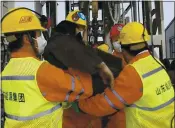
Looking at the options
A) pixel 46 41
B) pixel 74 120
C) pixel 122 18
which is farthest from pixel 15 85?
pixel 122 18

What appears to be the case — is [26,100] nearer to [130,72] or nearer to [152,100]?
[130,72]

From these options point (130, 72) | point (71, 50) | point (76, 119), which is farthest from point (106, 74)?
point (76, 119)

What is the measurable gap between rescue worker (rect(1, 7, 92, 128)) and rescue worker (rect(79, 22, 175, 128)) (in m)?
0.15

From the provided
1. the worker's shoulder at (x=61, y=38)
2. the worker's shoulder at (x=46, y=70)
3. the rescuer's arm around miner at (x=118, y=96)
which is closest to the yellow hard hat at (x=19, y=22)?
the worker's shoulder at (x=61, y=38)

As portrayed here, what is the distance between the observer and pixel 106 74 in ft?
6.19

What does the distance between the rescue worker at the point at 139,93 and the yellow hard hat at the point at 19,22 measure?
58 centimetres

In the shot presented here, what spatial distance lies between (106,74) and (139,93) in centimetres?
23

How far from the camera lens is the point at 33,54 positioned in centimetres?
184

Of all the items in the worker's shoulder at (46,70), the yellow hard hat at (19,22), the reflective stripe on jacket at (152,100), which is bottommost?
the reflective stripe on jacket at (152,100)

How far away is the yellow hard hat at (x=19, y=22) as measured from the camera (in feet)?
5.95

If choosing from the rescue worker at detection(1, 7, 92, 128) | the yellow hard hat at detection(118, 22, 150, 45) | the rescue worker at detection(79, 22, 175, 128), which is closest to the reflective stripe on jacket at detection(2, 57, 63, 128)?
the rescue worker at detection(1, 7, 92, 128)

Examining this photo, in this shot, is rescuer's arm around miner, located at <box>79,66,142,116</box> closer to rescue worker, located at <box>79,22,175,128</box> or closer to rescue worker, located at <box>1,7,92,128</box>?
rescue worker, located at <box>79,22,175,128</box>

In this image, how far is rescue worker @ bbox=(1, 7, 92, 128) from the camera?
1.71 metres

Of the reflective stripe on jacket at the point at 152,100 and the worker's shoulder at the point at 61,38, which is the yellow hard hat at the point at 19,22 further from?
the reflective stripe on jacket at the point at 152,100
